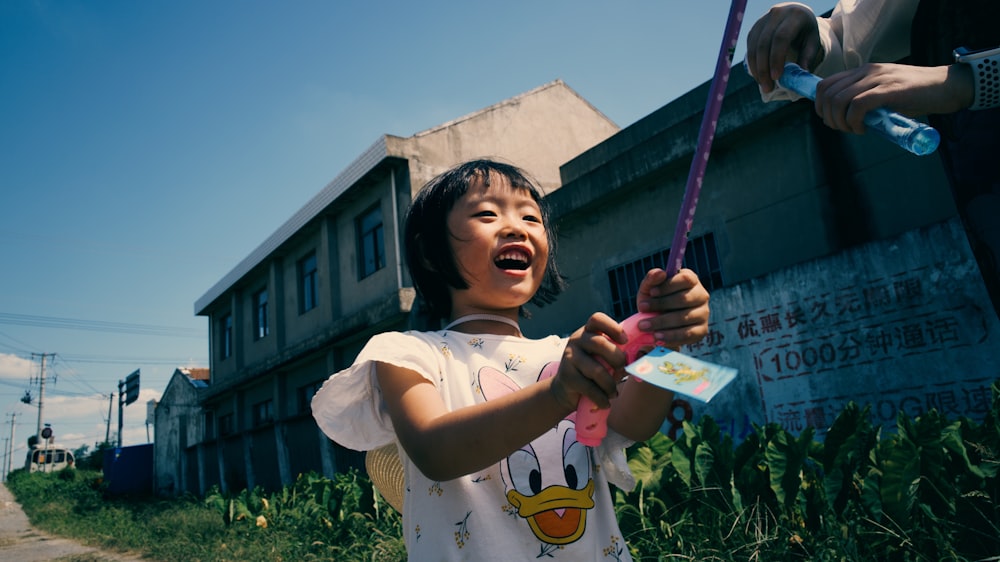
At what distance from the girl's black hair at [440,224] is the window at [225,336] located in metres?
17.7

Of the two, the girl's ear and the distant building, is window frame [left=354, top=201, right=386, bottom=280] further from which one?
the girl's ear

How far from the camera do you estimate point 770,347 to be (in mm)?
5555

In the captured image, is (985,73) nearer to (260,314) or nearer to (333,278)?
(333,278)

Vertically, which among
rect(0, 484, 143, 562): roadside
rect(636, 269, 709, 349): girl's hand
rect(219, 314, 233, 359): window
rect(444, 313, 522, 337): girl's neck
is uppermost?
rect(219, 314, 233, 359): window

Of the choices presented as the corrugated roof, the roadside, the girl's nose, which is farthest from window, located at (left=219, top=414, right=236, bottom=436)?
the girl's nose

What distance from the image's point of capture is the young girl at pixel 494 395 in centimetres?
96

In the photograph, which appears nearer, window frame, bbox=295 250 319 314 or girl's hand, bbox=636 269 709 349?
girl's hand, bbox=636 269 709 349

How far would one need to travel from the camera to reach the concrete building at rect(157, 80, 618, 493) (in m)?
10.8

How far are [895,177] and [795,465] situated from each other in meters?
3.58

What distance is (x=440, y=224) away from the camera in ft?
5.25

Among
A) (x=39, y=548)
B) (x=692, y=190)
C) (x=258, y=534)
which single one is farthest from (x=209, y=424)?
(x=692, y=190)

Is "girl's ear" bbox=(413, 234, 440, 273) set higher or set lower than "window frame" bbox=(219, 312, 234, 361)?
lower

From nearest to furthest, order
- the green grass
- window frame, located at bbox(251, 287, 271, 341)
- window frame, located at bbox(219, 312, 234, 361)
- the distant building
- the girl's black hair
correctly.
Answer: the girl's black hair, the green grass, window frame, located at bbox(251, 287, 271, 341), window frame, located at bbox(219, 312, 234, 361), the distant building

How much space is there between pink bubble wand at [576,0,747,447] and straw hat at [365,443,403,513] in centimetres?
74
